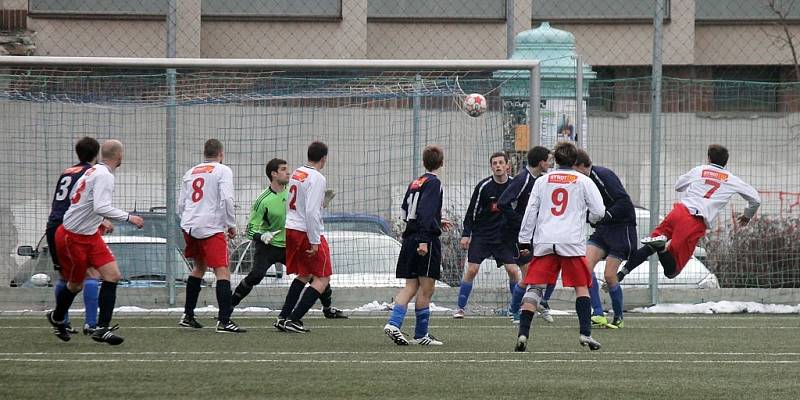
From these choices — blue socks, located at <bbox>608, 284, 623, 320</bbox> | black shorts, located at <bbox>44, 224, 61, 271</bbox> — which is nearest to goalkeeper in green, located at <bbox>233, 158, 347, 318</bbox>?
black shorts, located at <bbox>44, 224, 61, 271</bbox>

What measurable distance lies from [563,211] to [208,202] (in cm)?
350

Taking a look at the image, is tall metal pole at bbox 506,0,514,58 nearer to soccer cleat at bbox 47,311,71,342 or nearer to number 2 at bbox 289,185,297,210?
number 2 at bbox 289,185,297,210

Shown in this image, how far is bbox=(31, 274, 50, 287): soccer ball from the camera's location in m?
15.3

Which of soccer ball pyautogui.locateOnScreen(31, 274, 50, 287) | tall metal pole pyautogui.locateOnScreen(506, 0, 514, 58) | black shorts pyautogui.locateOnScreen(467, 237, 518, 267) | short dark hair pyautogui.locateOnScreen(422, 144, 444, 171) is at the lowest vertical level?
soccer ball pyautogui.locateOnScreen(31, 274, 50, 287)

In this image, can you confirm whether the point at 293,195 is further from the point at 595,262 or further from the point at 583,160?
the point at 595,262

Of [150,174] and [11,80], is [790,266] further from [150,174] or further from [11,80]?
[11,80]

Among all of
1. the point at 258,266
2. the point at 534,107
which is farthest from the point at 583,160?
the point at 258,266

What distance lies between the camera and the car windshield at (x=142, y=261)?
15.6 m

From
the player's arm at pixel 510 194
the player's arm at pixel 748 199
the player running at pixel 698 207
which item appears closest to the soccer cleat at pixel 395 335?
the player's arm at pixel 510 194

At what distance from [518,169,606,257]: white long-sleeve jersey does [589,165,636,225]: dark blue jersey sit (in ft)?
7.78

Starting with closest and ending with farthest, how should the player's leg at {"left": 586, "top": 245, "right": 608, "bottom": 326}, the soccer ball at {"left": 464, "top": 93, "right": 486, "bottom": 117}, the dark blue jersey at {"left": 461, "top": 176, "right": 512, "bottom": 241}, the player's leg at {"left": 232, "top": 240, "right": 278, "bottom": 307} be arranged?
the player's leg at {"left": 586, "top": 245, "right": 608, "bottom": 326} → the player's leg at {"left": 232, "top": 240, "right": 278, "bottom": 307} → the dark blue jersey at {"left": 461, "top": 176, "right": 512, "bottom": 241} → the soccer ball at {"left": 464, "top": 93, "right": 486, "bottom": 117}

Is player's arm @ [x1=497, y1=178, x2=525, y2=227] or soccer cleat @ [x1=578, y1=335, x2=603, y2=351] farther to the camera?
player's arm @ [x1=497, y1=178, x2=525, y2=227]

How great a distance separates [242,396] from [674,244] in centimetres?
687

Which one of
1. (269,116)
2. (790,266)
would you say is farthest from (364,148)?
(790,266)
